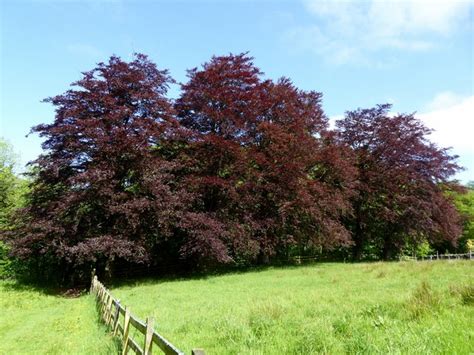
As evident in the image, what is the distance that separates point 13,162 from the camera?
4853 centimetres

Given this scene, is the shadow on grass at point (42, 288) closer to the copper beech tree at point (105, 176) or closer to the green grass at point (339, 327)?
the copper beech tree at point (105, 176)

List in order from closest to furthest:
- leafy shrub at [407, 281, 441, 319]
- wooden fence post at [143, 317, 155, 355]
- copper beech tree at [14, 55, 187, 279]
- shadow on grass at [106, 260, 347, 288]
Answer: wooden fence post at [143, 317, 155, 355] < leafy shrub at [407, 281, 441, 319] < copper beech tree at [14, 55, 187, 279] < shadow on grass at [106, 260, 347, 288]

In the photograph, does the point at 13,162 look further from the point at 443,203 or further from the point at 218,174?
the point at 443,203

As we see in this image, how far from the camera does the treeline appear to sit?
1028 inches

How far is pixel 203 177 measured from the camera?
29797 millimetres

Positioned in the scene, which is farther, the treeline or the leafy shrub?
the treeline

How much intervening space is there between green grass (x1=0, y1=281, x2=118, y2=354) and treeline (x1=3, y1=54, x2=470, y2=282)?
4.03 meters

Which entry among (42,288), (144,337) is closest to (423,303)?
(144,337)

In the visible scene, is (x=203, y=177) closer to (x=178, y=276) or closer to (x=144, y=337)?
(x=178, y=276)

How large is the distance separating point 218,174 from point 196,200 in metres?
2.81

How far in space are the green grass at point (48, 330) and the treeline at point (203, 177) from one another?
4.03m

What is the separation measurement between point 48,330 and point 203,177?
1746 centimetres

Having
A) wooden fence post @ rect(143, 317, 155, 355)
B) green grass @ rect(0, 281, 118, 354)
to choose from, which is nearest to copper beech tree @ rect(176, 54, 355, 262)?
green grass @ rect(0, 281, 118, 354)

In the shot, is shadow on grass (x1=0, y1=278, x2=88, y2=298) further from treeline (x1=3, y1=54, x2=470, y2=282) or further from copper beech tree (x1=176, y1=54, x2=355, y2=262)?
copper beech tree (x1=176, y1=54, x2=355, y2=262)
